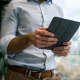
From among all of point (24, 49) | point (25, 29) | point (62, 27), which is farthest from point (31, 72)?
point (62, 27)

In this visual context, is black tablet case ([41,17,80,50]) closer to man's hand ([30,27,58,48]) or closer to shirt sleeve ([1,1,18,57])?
man's hand ([30,27,58,48])

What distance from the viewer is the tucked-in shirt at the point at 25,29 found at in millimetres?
822

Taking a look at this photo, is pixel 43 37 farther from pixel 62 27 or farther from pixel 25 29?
pixel 25 29

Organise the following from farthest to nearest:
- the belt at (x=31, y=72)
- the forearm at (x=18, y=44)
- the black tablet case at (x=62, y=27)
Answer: the belt at (x=31, y=72)
the forearm at (x=18, y=44)
the black tablet case at (x=62, y=27)

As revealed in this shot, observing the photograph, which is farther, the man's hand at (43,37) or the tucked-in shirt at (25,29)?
the tucked-in shirt at (25,29)

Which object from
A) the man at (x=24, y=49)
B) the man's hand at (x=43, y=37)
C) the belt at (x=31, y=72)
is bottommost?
the belt at (x=31, y=72)

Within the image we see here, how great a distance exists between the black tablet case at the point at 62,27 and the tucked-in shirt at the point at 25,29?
1.03ft

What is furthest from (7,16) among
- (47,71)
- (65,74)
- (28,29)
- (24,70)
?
(65,74)

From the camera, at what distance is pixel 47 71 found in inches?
34.5

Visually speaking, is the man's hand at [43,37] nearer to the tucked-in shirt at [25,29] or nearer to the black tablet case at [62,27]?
the black tablet case at [62,27]

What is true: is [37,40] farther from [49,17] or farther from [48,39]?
[49,17]

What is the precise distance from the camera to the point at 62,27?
0.54 m

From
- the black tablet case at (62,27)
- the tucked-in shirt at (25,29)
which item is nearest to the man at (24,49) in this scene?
the tucked-in shirt at (25,29)

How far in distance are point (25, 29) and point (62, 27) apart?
0.41 metres
